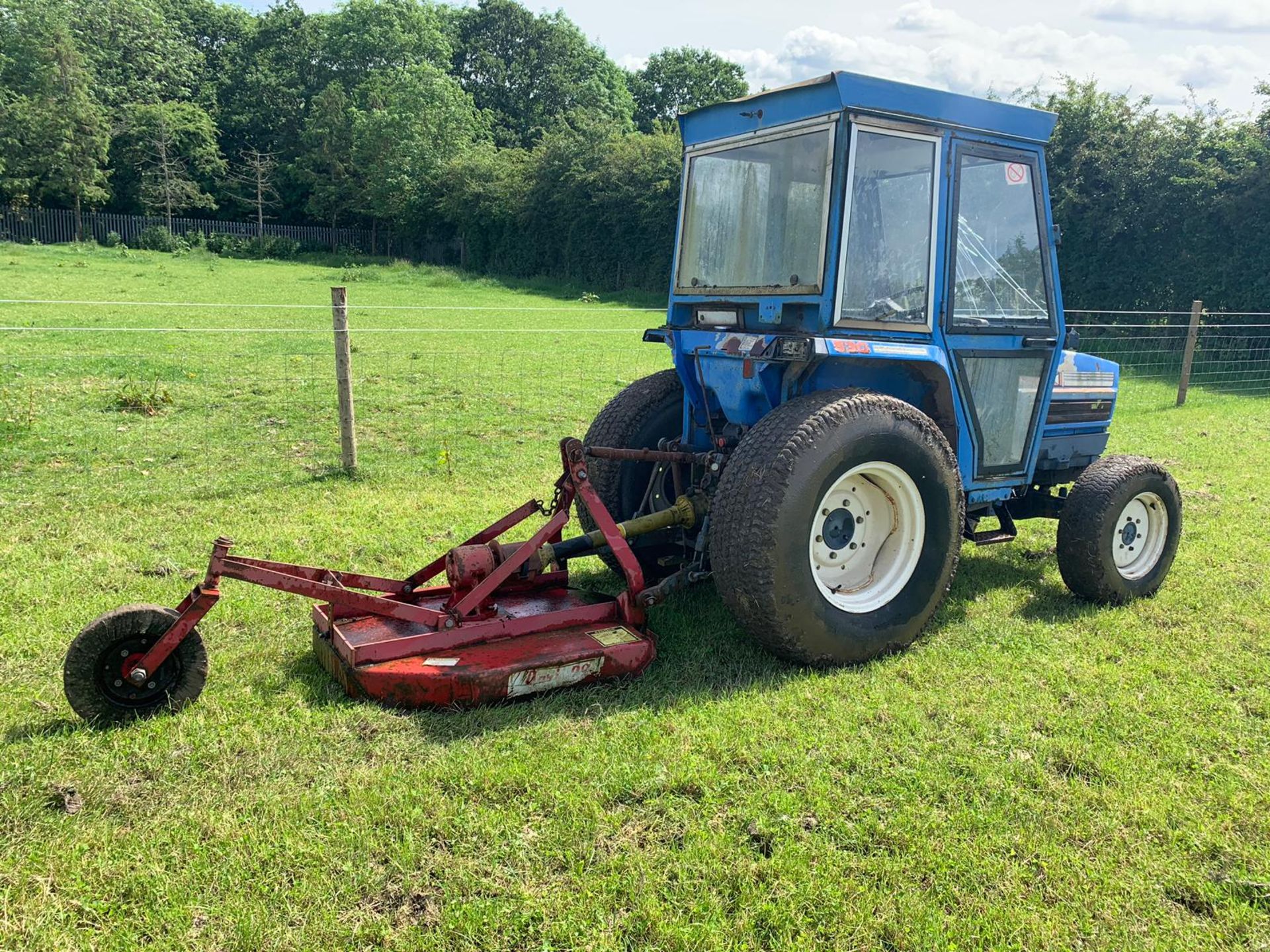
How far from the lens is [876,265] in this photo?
4.25 metres

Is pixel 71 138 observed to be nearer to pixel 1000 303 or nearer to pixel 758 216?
pixel 758 216

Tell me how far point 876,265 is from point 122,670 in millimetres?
3576

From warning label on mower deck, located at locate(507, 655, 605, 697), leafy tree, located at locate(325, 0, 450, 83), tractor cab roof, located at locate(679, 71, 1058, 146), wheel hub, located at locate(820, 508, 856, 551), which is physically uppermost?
leafy tree, located at locate(325, 0, 450, 83)

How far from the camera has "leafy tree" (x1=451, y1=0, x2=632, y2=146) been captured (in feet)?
207

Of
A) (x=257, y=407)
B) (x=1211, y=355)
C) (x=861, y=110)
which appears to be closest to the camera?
(x=861, y=110)

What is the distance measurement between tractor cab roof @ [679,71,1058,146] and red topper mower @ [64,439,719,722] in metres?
1.66

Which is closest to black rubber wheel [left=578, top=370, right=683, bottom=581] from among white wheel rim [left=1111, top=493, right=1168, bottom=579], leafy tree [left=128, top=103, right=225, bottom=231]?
white wheel rim [left=1111, top=493, right=1168, bottom=579]

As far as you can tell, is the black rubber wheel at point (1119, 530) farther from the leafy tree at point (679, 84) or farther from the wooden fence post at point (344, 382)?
the leafy tree at point (679, 84)

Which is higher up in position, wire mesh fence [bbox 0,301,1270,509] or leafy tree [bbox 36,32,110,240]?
leafy tree [bbox 36,32,110,240]

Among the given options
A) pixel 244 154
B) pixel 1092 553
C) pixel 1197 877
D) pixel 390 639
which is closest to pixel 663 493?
pixel 390 639

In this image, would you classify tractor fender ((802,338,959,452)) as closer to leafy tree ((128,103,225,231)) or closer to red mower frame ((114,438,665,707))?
red mower frame ((114,438,665,707))

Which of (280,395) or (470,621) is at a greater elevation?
(280,395)

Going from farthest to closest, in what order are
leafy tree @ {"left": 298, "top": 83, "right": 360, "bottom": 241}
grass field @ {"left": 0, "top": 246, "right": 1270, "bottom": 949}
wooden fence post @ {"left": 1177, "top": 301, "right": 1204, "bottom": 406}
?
leafy tree @ {"left": 298, "top": 83, "right": 360, "bottom": 241}, wooden fence post @ {"left": 1177, "top": 301, "right": 1204, "bottom": 406}, grass field @ {"left": 0, "top": 246, "right": 1270, "bottom": 949}

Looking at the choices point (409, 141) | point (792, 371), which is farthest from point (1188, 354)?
point (409, 141)
